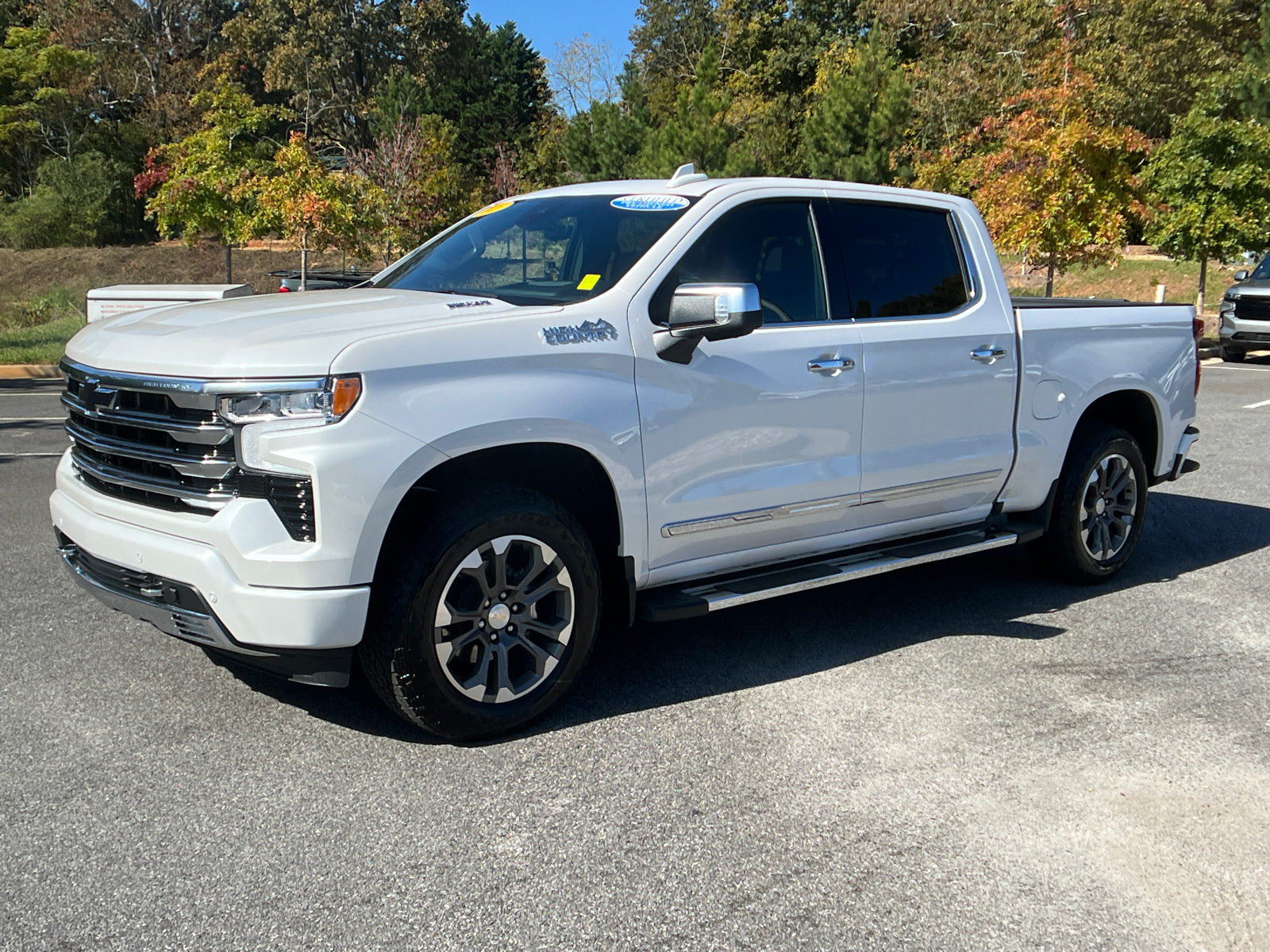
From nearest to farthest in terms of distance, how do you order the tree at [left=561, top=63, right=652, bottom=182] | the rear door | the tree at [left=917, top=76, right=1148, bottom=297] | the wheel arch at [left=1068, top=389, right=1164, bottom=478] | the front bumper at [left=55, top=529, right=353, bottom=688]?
the front bumper at [left=55, top=529, right=353, bottom=688] → the rear door → the wheel arch at [left=1068, top=389, right=1164, bottom=478] → the tree at [left=917, top=76, right=1148, bottom=297] → the tree at [left=561, top=63, right=652, bottom=182]

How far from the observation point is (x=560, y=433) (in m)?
3.93

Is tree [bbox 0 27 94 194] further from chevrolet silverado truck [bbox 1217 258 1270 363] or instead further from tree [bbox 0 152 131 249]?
chevrolet silverado truck [bbox 1217 258 1270 363]

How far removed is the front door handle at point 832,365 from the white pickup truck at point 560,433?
0.04 ft

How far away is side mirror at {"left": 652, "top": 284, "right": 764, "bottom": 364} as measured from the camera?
4.02 m

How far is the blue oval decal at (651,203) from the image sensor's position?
4.60 m

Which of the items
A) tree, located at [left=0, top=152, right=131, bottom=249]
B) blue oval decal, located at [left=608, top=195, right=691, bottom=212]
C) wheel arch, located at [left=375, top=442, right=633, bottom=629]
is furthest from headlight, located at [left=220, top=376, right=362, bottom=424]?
tree, located at [left=0, top=152, right=131, bottom=249]

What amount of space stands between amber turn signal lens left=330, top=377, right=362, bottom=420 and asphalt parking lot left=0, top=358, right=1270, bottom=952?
1174 millimetres

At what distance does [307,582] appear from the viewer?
138 inches

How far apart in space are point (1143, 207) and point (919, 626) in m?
22.9

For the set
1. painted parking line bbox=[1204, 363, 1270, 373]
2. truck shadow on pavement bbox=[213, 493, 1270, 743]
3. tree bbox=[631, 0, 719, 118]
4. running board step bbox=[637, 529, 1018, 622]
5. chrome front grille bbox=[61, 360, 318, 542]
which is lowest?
painted parking line bbox=[1204, 363, 1270, 373]

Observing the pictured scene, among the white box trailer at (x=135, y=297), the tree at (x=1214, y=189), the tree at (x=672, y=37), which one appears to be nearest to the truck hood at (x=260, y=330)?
the white box trailer at (x=135, y=297)

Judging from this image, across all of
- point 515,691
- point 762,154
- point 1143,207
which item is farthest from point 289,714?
point 762,154

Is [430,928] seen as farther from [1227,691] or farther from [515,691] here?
[1227,691]

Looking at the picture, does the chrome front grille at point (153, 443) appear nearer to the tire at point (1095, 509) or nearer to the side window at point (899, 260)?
the side window at point (899, 260)
